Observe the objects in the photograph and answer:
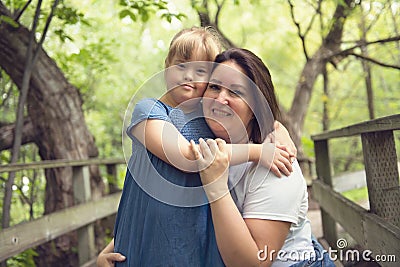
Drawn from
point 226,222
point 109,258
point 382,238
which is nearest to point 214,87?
point 226,222

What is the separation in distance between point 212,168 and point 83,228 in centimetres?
267

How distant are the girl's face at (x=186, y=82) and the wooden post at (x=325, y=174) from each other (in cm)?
244

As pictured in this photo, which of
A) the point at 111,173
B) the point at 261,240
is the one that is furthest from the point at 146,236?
the point at 111,173

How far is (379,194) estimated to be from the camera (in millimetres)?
2201

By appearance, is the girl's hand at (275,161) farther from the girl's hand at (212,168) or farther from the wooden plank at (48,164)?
the wooden plank at (48,164)

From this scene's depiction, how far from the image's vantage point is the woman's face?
157 cm

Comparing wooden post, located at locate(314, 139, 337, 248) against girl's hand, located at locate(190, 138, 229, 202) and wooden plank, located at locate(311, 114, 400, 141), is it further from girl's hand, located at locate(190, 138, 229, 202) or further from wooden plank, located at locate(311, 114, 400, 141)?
girl's hand, located at locate(190, 138, 229, 202)

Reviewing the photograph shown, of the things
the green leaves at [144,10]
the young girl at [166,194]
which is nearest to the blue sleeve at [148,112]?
the young girl at [166,194]

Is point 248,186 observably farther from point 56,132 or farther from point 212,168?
point 56,132

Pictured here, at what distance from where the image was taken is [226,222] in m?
1.40

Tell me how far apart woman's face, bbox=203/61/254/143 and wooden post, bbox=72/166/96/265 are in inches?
96.7

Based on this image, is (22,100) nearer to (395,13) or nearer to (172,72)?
(172,72)

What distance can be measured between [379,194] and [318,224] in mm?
2843

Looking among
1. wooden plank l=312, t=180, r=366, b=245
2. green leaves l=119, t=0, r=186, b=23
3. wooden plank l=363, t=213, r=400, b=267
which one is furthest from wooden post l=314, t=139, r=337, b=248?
wooden plank l=363, t=213, r=400, b=267
